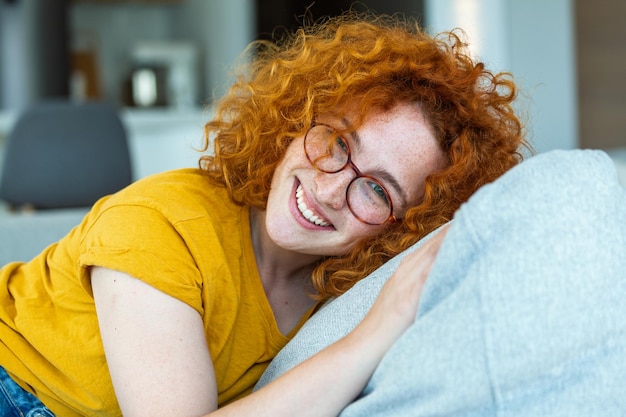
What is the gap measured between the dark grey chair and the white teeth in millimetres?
1950

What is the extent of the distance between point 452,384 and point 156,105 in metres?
7.13

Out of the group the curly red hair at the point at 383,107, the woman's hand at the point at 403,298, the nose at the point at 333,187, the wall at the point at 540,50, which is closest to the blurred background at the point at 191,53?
the wall at the point at 540,50

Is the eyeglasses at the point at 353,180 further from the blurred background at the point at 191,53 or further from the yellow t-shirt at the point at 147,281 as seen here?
the blurred background at the point at 191,53

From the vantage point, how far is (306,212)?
132 cm

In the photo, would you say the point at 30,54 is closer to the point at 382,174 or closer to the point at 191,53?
the point at 191,53

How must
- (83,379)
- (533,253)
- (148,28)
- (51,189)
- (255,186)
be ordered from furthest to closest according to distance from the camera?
(148,28) → (51,189) → (255,186) → (83,379) → (533,253)

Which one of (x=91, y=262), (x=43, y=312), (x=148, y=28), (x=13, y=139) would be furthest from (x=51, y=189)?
(x=148, y=28)

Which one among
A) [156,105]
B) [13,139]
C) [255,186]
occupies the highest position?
[255,186]

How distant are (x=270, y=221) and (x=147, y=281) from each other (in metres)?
0.26

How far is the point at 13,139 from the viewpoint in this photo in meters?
3.15

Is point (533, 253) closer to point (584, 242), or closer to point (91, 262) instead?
point (584, 242)

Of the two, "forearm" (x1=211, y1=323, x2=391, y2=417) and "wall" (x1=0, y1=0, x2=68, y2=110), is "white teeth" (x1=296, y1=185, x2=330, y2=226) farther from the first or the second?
"wall" (x1=0, y1=0, x2=68, y2=110)

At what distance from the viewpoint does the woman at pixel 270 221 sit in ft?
3.82

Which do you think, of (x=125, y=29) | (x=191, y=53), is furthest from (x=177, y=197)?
(x=125, y=29)
